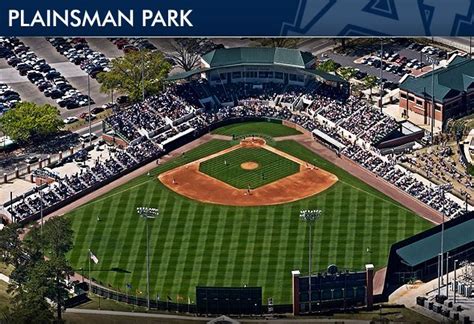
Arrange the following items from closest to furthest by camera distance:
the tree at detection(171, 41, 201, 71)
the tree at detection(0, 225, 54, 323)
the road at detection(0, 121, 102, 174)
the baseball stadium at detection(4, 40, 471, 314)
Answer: the tree at detection(0, 225, 54, 323) → the baseball stadium at detection(4, 40, 471, 314) → the road at detection(0, 121, 102, 174) → the tree at detection(171, 41, 201, 71)

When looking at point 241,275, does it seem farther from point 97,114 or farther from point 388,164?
point 97,114

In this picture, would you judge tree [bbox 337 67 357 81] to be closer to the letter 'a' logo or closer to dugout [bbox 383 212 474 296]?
dugout [bbox 383 212 474 296]

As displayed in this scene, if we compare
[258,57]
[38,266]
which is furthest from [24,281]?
[258,57]

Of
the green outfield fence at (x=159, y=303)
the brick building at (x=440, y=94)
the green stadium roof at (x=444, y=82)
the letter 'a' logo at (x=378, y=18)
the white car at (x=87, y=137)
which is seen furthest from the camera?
the green stadium roof at (x=444, y=82)

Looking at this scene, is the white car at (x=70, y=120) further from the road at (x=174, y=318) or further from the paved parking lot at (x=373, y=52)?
the road at (x=174, y=318)

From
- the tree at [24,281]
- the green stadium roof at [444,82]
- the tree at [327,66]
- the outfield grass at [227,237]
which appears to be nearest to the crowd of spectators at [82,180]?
the outfield grass at [227,237]

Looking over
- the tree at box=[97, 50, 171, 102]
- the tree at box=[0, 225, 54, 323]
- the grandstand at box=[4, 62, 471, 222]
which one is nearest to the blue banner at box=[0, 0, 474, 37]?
the tree at box=[0, 225, 54, 323]
